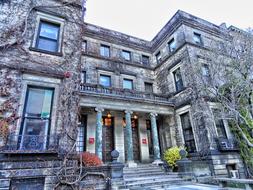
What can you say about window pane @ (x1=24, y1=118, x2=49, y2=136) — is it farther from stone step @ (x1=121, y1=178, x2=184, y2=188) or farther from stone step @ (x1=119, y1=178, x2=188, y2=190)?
stone step @ (x1=121, y1=178, x2=184, y2=188)

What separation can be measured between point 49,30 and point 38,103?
419cm

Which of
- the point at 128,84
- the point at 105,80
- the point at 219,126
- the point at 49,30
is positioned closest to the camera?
the point at 49,30

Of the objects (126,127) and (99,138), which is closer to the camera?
(99,138)

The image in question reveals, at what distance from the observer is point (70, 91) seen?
814cm

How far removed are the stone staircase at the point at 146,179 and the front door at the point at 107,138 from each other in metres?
2.44

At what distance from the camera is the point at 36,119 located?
7.12m

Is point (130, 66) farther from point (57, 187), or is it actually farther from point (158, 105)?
point (57, 187)

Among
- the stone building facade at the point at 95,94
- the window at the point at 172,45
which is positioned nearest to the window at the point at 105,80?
the stone building facade at the point at 95,94

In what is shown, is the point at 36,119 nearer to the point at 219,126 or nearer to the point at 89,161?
the point at 89,161

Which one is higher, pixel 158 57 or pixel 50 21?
pixel 158 57

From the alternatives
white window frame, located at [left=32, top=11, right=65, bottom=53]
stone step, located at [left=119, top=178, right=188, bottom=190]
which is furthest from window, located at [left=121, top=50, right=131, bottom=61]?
stone step, located at [left=119, top=178, right=188, bottom=190]

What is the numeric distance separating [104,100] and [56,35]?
15.6 ft

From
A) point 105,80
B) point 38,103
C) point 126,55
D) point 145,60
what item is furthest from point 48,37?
point 145,60

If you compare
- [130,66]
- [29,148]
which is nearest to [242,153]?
[130,66]
